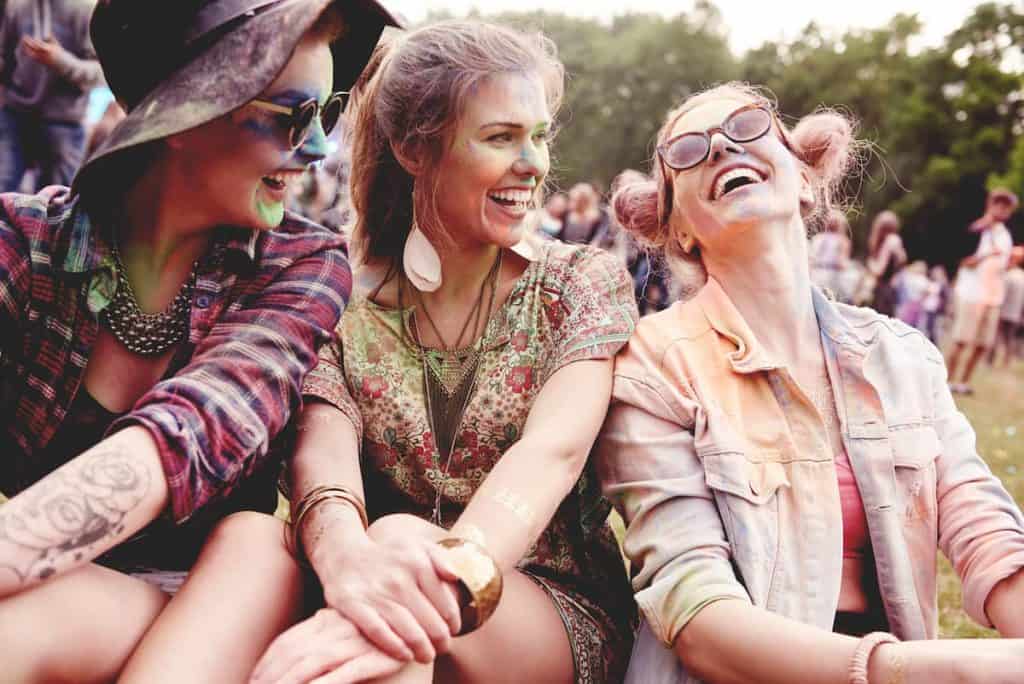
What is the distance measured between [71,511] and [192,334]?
0.55m

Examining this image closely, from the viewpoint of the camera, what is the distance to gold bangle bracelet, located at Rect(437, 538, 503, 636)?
2.05 m

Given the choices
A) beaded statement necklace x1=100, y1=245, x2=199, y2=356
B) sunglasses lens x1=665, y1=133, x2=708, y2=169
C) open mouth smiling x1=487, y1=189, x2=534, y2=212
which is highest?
sunglasses lens x1=665, y1=133, x2=708, y2=169

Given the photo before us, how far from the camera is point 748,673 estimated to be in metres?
2.12

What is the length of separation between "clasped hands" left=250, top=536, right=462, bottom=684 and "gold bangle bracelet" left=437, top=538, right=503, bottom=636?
0.7 inches

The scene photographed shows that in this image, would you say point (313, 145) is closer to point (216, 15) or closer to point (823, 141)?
point (216, 15)

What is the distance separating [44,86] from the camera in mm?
6047

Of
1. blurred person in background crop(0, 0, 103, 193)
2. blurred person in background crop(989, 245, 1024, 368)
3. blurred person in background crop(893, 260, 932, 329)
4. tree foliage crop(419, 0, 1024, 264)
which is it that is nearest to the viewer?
blurred person in background crop(0, 0, 103, 193)

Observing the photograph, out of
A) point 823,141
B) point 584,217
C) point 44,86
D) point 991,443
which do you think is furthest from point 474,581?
point 584,217

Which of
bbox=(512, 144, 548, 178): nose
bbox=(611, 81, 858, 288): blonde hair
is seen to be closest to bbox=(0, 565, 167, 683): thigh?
bbox=(512, 144, 548, 178): nose

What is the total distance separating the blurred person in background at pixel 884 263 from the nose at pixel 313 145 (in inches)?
458

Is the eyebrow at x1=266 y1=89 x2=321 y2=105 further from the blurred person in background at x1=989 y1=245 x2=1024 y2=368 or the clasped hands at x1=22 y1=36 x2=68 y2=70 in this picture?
the blurred person in background at x1=989 y1=245 x2=1024 y2=368

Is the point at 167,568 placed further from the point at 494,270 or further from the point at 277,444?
the point at 494,270

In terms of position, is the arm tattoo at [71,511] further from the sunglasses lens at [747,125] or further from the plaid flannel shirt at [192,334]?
the sunglasses lens at [747,125]

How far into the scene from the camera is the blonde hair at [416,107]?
2.66 meters
